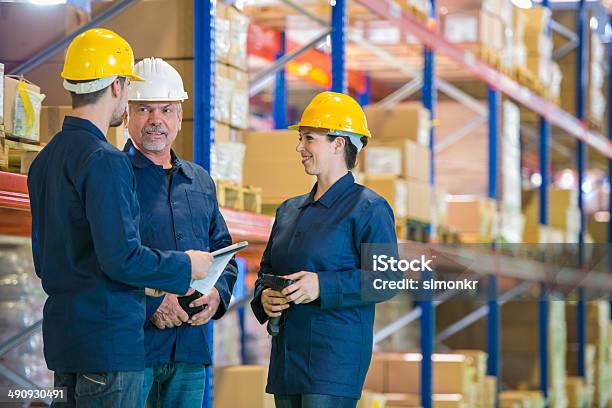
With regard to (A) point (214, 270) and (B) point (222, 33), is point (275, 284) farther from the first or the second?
(B) point (222, 33)

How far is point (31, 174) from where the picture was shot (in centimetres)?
385

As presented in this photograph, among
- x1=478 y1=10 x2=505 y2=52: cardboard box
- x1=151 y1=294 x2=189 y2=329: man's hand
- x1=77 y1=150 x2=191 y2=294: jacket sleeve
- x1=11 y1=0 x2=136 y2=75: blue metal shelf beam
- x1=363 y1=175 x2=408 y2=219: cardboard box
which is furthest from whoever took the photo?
x1=478 y1=10 x2=505 y2=52: cardboard box

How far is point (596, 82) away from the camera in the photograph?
15281mm

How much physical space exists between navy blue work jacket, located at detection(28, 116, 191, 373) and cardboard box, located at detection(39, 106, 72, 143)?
1.58 meters

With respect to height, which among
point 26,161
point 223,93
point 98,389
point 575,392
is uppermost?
point 223,93

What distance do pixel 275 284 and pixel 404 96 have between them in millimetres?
6567

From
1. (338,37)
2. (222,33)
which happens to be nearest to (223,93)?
(222,33)

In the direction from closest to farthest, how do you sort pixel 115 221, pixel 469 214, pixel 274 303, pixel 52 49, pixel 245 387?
pixel 115 221 → pixel 274 303 → pixel 52 49 → pixel 245 387 → pixel 469 214

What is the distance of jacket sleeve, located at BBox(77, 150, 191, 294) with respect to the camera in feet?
11.8

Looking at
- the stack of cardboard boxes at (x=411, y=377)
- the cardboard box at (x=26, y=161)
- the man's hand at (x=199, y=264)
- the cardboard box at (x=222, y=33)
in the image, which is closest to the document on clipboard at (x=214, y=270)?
the man's hand at (x=199, y=264)

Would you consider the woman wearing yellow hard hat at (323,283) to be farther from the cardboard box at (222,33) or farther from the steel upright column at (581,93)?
the steel upright column at (581,93)

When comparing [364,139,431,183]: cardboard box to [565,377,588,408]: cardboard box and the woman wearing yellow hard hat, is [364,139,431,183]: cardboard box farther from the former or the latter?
[565,377,588,408]: cardboard box

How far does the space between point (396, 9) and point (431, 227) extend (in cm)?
180

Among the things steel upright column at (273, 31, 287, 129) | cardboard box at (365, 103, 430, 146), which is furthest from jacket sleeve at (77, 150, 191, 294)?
steel upright column at (273, 31, 287, 129)
